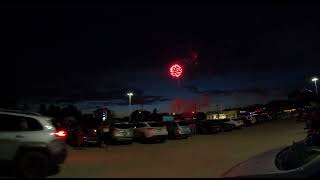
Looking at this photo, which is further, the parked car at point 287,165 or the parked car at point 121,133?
the parked car at point 121,133

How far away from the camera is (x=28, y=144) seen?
12023mm

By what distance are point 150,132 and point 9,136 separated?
66.0ft

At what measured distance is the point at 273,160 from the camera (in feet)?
22.6

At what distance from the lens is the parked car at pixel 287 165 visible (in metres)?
5.75

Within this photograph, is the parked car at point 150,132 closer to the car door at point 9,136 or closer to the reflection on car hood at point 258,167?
the car door at point 9,136

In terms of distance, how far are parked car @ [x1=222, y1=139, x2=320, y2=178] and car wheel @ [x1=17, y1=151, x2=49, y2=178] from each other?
20.8 feet

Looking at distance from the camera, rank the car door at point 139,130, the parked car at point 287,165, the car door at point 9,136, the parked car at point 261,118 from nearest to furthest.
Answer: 1. the parked car at point 287,165
2. the car door at point 9,136
3. the car door at point 139,130
4. the parked car at point 261,118

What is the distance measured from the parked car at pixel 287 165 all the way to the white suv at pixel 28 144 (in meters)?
6.37

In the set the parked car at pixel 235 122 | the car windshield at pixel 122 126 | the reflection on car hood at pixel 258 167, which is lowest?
the reflection on car hood at pixel 258 167

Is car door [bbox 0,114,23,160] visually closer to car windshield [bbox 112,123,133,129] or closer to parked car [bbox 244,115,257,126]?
car windshield [bbox 112,123,133,129]

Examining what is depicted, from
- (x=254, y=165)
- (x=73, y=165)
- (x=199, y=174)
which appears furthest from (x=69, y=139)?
(x=254, y=165)

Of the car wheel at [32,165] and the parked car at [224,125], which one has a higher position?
the parked car at [224,125]

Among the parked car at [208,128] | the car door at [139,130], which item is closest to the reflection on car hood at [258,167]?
the car door at [139,130]

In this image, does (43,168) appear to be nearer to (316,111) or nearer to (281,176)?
(281,176)
